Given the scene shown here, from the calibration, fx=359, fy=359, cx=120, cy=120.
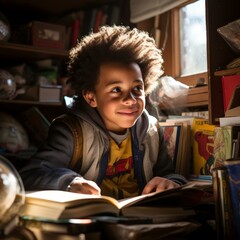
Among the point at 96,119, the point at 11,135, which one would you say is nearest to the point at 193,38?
the point at 96,119

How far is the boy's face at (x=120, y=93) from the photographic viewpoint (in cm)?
114

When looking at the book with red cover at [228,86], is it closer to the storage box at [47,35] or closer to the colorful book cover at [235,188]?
the colorful book cover at [235,188]

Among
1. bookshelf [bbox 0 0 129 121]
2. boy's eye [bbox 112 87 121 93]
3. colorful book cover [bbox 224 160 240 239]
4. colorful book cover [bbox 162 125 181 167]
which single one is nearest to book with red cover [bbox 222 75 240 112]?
colorful book cover [bbox 162 125 181 167]

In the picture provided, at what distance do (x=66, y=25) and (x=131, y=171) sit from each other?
3.91 feet

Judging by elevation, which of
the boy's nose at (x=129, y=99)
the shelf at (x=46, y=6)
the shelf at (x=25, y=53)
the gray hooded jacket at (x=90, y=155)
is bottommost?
the gray hooded jacket at (x=90, y=155)

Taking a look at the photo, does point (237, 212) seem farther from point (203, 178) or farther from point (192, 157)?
point (192, 157)

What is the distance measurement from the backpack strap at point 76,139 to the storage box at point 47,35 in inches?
34.0

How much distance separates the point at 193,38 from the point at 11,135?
1.06 metres

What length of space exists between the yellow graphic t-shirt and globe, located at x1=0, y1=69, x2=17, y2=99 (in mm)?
835

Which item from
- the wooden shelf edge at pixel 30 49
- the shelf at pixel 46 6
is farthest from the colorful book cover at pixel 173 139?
the shelf at pixel 46 6

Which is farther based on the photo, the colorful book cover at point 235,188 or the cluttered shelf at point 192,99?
the cluttered shelf at point 192,99

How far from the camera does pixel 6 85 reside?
183cm

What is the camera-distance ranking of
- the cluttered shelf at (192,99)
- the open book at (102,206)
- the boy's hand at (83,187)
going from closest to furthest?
the open book at (102,206), the boy's hand at (83,187), the cluttered shelf at (192,99)

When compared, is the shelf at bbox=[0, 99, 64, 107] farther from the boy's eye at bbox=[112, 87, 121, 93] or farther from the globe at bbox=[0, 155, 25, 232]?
the globe at bbox=[0, 155, 25, 232]
